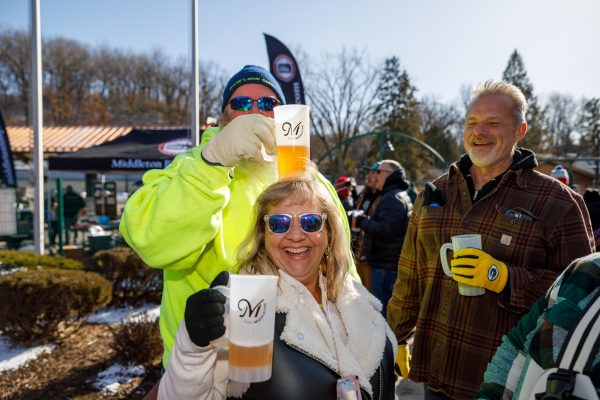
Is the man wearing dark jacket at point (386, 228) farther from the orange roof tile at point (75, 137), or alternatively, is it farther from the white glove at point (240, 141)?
the orange roof tile at point (75, 137)

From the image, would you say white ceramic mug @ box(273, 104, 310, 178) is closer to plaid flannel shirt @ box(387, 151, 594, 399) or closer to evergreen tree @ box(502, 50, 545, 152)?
plaid flannel shirt @ box(387, 151, 594, 399)

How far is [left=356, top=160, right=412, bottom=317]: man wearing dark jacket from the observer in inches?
215

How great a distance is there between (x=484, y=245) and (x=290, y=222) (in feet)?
3.99

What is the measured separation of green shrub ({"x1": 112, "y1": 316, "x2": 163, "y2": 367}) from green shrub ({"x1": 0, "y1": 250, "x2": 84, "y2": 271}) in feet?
8.42

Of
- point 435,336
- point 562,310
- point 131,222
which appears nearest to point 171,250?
point 131,222

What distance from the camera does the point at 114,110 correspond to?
185 feet

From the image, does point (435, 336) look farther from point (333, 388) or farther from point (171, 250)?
point (171, 250)

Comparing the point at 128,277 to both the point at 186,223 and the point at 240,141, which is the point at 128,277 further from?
the point at 240,141

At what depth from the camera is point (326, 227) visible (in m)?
1.96

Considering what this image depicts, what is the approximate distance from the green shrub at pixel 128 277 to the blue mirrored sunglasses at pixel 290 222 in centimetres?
537

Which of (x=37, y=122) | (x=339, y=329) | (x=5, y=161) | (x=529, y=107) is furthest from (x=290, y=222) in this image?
(x=529, y=107)

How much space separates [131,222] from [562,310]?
1430 mm

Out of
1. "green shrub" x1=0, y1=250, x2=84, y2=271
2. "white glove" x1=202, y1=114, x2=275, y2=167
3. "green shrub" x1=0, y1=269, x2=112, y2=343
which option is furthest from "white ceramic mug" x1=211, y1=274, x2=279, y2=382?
"green shrub" x1=0, y1=250, x2=84, y2=271

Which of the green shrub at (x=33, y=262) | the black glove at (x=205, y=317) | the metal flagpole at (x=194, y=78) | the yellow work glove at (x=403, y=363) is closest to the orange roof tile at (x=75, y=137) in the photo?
the metal flagpole at (x=194, y=78)
